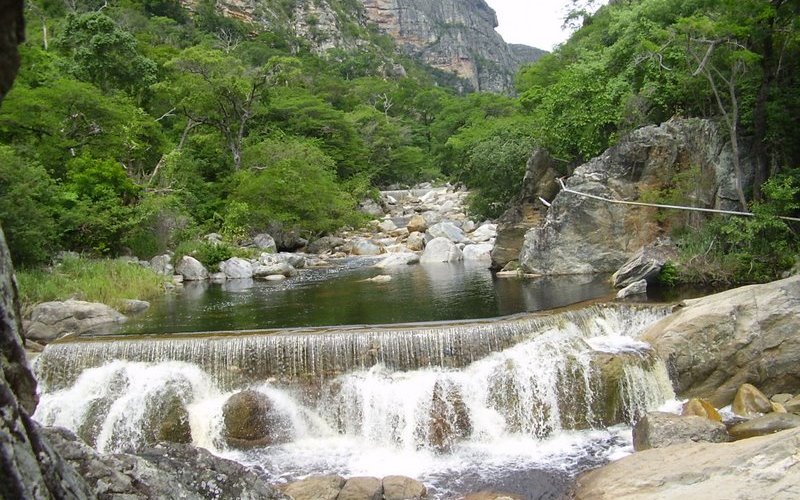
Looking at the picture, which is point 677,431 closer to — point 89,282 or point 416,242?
point 89,282

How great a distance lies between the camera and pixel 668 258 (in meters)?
14.4

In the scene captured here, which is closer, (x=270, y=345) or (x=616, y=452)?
(x=616, y=452)

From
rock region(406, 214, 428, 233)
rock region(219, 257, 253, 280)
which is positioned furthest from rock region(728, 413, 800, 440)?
rock region(406, 214, 428, 233)

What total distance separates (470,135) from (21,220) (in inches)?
1044

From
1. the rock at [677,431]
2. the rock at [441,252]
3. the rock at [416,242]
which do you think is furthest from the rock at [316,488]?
the rock at [416,242]

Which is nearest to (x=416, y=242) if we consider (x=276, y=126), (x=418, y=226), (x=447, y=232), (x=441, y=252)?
(x=447, y=232)

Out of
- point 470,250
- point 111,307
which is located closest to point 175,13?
point 470,250

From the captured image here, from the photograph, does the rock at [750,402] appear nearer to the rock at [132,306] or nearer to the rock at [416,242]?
the rock at [132,306]

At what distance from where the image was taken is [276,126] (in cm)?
3709

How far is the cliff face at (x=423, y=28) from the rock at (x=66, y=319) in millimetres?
67603

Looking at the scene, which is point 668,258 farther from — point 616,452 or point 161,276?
point 161,276

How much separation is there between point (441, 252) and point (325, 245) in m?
7.41

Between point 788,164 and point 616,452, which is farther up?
point 788,164

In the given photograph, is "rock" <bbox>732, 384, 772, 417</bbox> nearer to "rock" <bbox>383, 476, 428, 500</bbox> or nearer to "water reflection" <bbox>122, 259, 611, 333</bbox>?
"water reflection" <bbox>122, 259, 611, 333</bbox>
